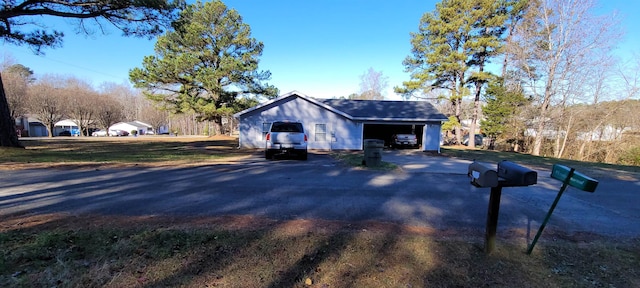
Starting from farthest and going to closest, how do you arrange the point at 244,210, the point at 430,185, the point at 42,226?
the point at 430,185 < the point at 244,210 < the point at 42,226

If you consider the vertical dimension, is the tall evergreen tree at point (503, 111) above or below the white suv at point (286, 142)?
above

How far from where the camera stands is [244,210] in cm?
472

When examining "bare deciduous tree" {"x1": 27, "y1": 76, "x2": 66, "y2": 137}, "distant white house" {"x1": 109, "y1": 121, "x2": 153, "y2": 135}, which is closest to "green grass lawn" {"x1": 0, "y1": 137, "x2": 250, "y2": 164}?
"bare deciduous tree" {"x1": 27, "y1": 76, "x2": 66, "y2": 137}

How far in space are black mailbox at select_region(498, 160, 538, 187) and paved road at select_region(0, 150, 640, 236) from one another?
1.48 m

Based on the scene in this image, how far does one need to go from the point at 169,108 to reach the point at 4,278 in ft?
93.2

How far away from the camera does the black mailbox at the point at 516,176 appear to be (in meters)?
2.84

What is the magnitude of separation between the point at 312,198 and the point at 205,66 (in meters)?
26.0

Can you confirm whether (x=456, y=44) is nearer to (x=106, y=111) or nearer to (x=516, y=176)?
(x=516, y=176)

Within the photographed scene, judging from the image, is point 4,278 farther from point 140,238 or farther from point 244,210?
point 244,210

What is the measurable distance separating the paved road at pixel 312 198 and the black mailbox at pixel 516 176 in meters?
1.48

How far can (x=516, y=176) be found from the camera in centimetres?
287

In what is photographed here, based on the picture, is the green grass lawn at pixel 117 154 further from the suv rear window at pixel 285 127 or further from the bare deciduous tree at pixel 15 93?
the bare deciduous tree at pixel 15 93

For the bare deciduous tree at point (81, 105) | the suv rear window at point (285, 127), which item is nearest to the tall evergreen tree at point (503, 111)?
the suv rear window at point (285, 127)

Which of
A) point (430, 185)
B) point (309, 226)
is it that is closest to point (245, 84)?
point (430, 185)
